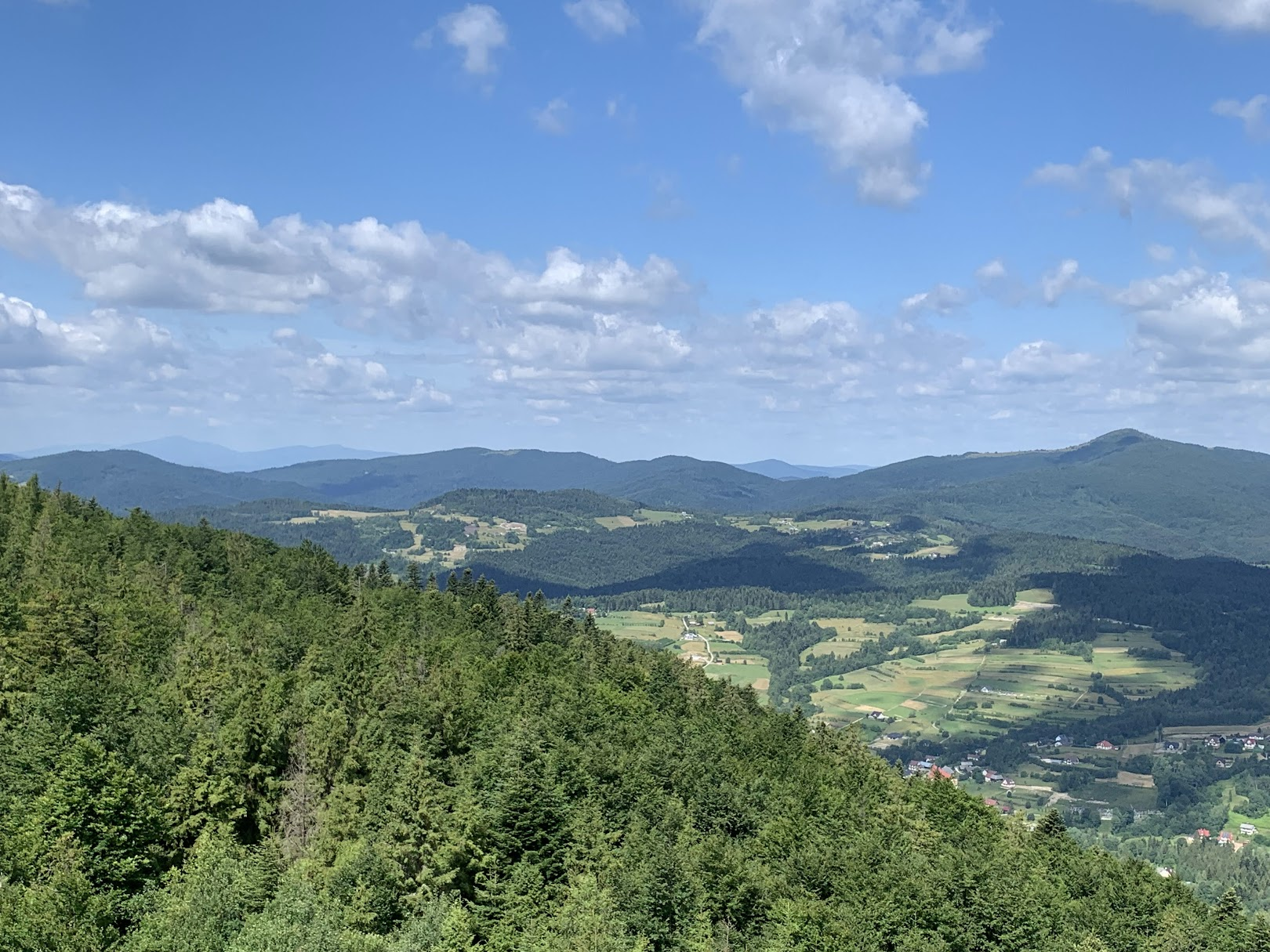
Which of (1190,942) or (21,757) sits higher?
(21,757)

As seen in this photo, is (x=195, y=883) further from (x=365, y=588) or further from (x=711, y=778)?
(x=365, y=588)

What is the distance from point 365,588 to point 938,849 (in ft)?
243

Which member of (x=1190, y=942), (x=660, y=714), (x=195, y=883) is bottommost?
(x=1190, y=942)

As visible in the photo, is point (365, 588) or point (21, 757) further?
point (365, 588)

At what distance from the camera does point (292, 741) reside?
52.7 m

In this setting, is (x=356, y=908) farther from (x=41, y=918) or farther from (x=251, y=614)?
(x=251, y=614)

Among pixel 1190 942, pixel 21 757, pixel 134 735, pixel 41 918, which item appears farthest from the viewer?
pixel 1190 942

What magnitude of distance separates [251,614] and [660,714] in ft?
125

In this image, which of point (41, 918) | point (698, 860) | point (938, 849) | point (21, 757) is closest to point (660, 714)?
point (938, 849)

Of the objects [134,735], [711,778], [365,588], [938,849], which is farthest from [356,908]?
[365,588]

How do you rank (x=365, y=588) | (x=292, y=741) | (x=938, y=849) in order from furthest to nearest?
(x=365, y=588) → (x=938, y=849) → (x=292, y=741)

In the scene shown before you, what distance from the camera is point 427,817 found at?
45312 mm

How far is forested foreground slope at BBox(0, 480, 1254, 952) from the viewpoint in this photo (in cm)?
3616

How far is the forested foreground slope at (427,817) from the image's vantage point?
3616cm
